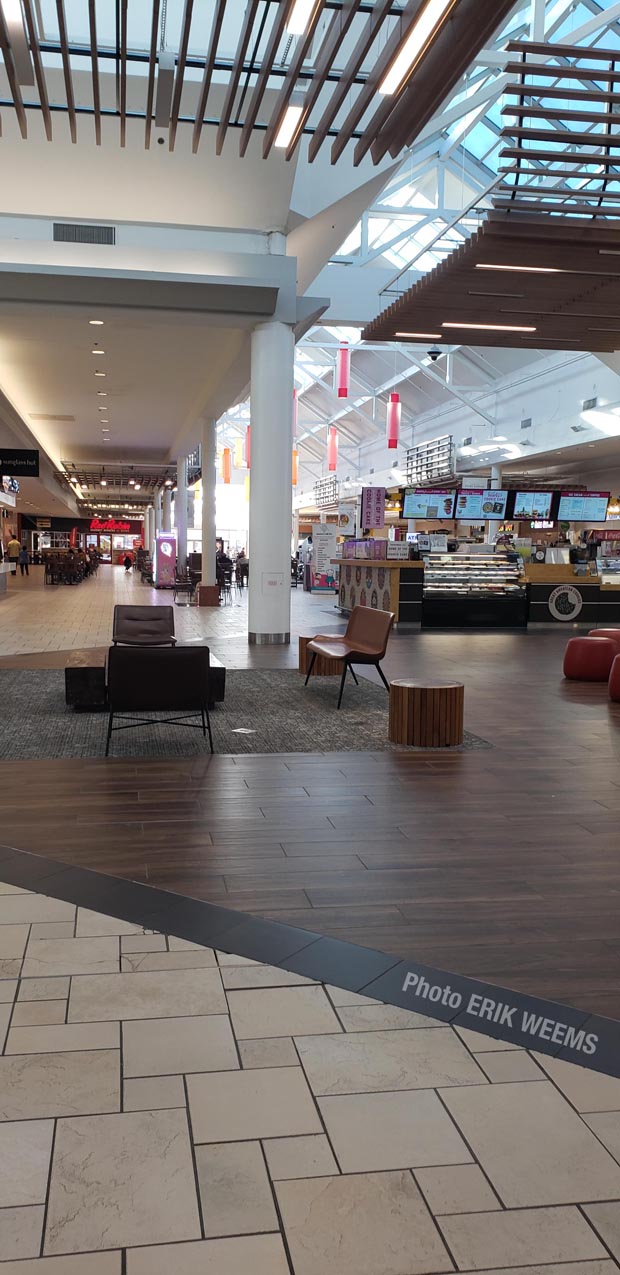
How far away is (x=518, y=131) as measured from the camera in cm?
669

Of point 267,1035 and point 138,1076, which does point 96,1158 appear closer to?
point 138,1076

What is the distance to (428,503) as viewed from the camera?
14727 millimetres

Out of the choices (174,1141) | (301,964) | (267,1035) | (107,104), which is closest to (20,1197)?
(174,1141)

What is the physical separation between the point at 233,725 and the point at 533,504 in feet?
33.7

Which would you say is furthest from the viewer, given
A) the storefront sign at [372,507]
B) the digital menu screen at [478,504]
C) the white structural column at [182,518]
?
the white structural column at [182,518]

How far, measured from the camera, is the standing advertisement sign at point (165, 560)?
990 inches

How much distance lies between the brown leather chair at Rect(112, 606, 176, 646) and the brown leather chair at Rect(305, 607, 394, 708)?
1256mm

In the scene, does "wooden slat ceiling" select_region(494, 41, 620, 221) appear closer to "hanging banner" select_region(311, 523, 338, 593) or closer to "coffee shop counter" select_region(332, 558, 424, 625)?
"coffee shop counter" select_region(332, 558, 424, 625)

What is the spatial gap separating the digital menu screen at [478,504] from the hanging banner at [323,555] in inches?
324

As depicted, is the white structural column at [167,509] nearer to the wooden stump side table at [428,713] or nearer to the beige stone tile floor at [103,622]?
the beige stone tile floor at [103,622]

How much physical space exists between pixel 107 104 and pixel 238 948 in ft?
31.5

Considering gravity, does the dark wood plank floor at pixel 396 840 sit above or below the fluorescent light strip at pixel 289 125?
below

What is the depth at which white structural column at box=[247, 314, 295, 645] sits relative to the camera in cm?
1123

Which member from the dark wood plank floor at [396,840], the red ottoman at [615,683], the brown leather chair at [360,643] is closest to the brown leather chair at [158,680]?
the dark wood plank floor at [396,840]
